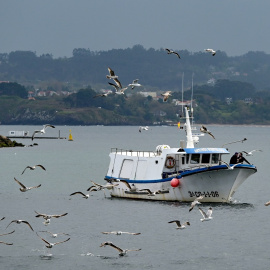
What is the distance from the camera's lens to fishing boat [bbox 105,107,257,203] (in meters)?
71.2

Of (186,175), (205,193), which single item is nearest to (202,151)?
(186,175)

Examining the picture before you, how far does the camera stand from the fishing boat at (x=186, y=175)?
71.2m

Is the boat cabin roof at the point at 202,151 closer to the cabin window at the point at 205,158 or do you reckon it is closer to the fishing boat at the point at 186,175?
the fishing boat at the point at 186,175

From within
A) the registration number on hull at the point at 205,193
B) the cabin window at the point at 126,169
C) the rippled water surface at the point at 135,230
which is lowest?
the rippled water surface at the point at 135,230

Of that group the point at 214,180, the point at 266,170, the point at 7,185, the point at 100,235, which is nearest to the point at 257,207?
the point at 214,180

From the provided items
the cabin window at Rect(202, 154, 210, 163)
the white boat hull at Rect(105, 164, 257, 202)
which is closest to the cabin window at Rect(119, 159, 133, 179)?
the white boat hull at Rect(105, 164, 257, 202)

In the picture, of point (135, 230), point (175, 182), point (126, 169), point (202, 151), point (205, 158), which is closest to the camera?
Result: point (135, 230)

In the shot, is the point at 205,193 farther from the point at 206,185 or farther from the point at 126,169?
the point at 126,169

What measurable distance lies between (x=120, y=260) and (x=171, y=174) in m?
20.9

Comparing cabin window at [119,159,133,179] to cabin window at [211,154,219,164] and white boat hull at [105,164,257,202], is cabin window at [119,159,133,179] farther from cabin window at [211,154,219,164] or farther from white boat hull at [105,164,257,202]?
cabin window at [211,154,219,164]

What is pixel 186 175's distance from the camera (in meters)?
70.9

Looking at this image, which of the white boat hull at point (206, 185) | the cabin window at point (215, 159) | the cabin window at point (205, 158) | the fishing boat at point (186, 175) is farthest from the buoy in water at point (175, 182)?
the cabin window at point (215, 159)

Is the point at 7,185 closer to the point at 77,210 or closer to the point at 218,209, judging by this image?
the point at 77,210

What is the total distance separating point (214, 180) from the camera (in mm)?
71250
